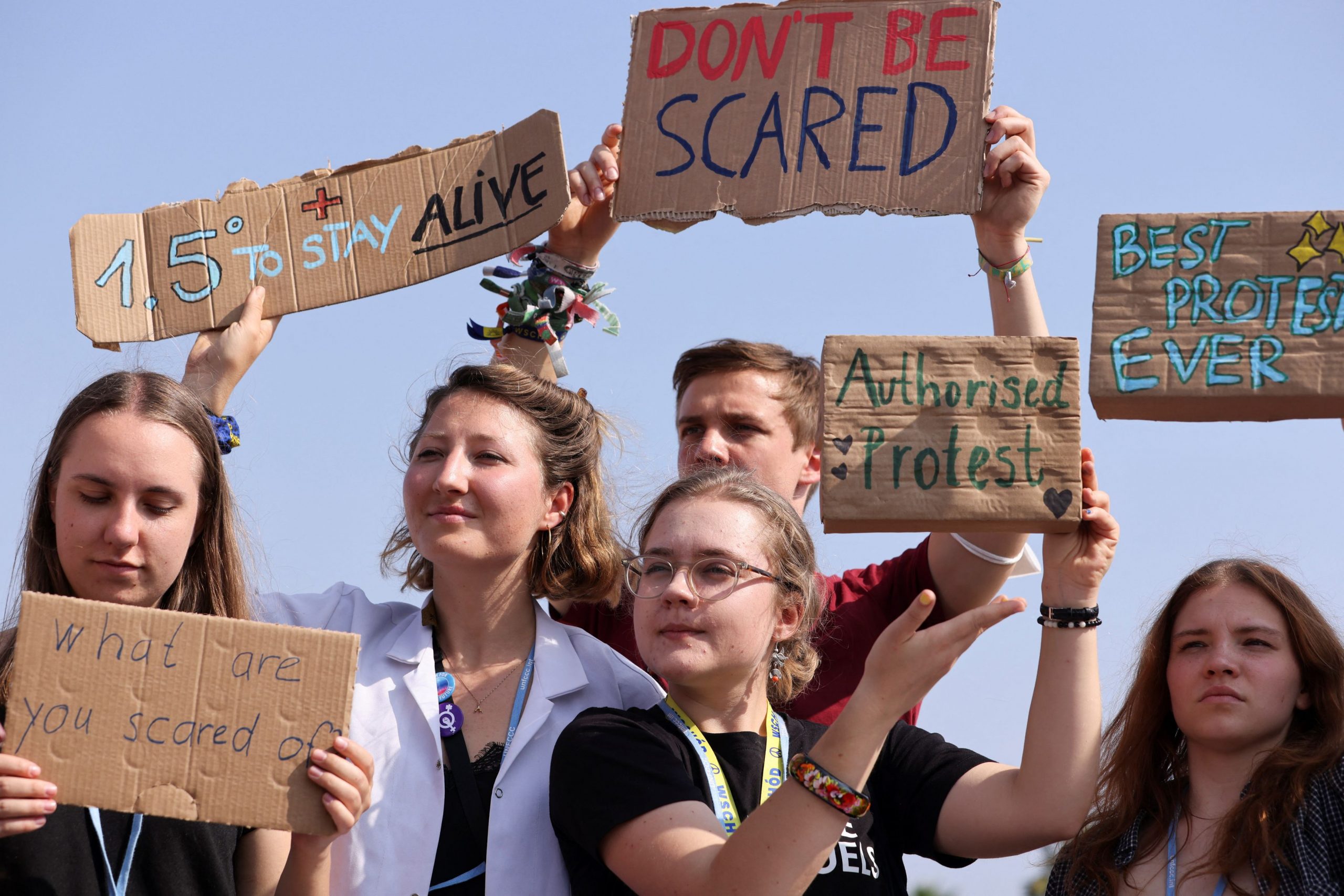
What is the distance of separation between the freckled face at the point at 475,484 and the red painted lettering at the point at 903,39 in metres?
1.50

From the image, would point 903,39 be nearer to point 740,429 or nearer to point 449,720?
point 740,429

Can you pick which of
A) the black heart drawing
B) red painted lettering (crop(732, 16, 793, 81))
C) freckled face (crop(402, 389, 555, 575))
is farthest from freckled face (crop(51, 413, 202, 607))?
the black heart drawing

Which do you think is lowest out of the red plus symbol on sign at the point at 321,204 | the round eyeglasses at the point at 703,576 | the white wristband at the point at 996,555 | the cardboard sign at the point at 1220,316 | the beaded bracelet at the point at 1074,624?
the beaded bracelet at the point at 1074,624

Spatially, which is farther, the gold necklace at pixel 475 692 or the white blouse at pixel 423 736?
the gold necklace at pixel 475 692

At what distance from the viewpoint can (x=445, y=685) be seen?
12.9 ft

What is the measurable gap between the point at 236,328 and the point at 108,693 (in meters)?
1.44

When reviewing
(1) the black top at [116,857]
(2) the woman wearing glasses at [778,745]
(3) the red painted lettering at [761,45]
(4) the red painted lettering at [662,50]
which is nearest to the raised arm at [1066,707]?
(2) the woman wearing glasses at [778,745]

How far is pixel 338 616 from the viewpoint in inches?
164

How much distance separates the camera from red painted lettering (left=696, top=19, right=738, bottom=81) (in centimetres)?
434

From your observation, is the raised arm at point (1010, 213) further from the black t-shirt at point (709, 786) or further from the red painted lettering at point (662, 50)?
the red painted lettering at point (662, 50)

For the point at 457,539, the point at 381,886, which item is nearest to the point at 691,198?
the point at 457,539

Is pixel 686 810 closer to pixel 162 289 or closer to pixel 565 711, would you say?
pixel 565 711

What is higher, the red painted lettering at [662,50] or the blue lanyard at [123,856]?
the red painted lettering at [662,50]

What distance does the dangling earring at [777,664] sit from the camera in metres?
3.86
